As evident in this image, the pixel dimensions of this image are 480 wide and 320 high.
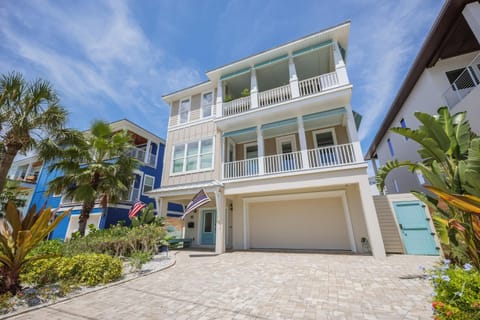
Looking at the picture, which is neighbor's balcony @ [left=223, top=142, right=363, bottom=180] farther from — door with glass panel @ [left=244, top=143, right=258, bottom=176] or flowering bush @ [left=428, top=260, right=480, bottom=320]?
flowering bush @ [left=428, top=260, right=480, bottom=320]

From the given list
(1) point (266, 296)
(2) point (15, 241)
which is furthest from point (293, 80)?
(2) point (15, 241)

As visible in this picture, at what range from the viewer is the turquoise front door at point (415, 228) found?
772cm

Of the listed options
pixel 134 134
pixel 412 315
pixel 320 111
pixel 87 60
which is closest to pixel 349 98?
pixel 320 111

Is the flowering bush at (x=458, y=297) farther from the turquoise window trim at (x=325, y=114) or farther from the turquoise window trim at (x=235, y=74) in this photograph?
the turquoise window trim at (x=235, y=74)

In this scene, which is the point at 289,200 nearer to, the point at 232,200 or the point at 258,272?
the point at 232,200

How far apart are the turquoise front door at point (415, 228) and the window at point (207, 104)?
11.3m

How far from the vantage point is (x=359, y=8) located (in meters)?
7.86

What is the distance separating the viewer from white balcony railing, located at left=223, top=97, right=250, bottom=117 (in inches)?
419

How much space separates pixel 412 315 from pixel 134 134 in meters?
18.9

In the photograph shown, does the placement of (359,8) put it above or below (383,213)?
above

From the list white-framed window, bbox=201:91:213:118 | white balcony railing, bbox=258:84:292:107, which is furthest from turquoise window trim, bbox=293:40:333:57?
white-framed window, bbox=201:91:213:118

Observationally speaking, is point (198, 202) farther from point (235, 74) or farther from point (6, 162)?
point (235, 74)

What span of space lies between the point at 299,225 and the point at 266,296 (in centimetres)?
678

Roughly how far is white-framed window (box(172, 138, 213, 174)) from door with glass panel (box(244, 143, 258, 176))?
2198 mm
